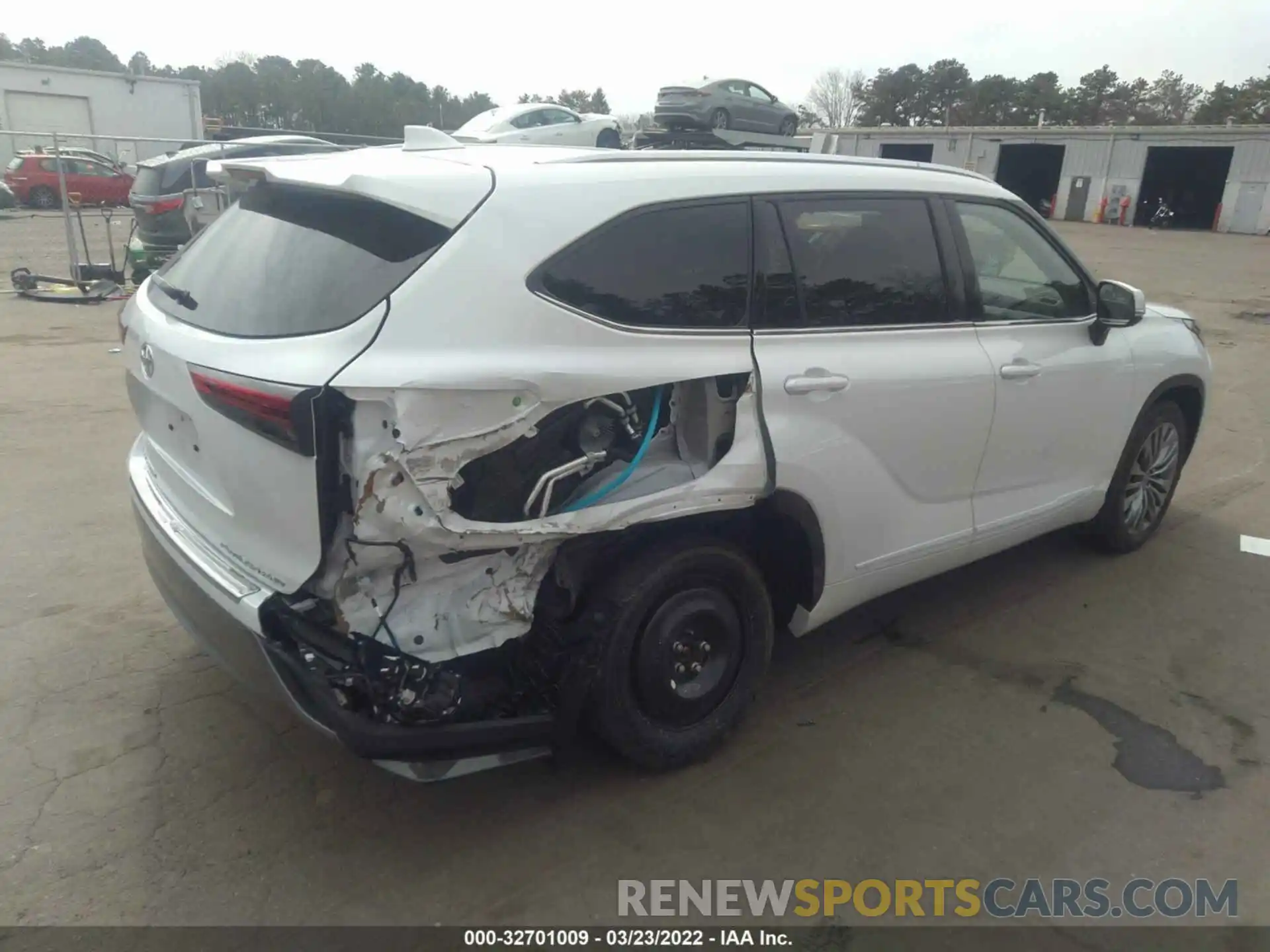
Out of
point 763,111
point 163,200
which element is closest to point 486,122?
point 763,111

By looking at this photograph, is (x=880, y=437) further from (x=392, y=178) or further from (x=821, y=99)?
(x=821, y=99)

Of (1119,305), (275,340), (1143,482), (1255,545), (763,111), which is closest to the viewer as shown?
(275,340)

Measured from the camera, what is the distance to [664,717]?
120 inches

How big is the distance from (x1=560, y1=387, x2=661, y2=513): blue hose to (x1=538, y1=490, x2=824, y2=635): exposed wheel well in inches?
4.5

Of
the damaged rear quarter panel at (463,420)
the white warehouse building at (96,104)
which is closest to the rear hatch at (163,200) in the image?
the damaged rear quarter panel at (463,420)

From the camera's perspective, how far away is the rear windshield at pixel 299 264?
2506 mm

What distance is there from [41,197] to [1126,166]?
40.8m

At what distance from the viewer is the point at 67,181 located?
22328 mm

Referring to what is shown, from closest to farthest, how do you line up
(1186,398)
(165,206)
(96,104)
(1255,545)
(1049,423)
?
(1049,423)
(1186,398)
(1255,545)
(165,206)
(96,104)

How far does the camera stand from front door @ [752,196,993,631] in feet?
10.2

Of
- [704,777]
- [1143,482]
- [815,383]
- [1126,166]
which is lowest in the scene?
[704,777]

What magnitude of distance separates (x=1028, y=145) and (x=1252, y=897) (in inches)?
1880

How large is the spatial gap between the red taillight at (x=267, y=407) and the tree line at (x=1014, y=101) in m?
61.0

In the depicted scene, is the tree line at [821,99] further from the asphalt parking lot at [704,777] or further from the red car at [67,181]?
the asphalt parking lot at [704,777]
